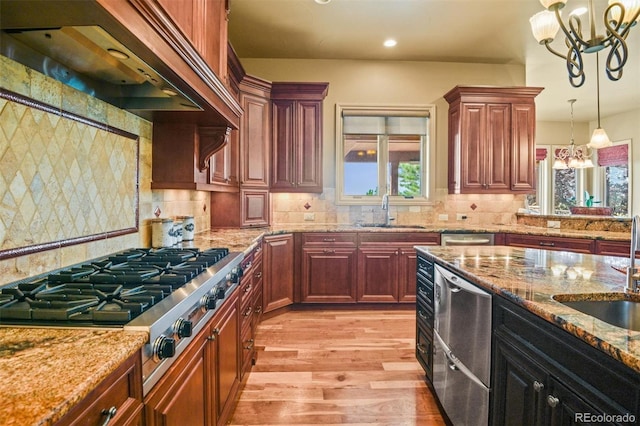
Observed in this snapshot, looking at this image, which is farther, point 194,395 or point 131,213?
point 131,213

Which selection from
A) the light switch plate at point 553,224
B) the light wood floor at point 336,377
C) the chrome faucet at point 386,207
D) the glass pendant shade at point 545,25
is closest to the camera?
the light wood floor at point 336,377

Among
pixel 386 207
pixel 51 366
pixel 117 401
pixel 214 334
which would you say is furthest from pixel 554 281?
pixel 386 207

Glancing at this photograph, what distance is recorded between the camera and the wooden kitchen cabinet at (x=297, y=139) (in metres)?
3.88

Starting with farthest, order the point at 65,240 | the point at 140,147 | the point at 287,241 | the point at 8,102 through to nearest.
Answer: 1. the point at 287,241
2. the point at 140,147
3. the point at 65,240
4. the point at 8,102

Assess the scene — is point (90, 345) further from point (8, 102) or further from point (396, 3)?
point (396, 3)

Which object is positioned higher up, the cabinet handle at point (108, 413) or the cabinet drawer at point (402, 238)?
the cabinet drawer at point (402, 238)

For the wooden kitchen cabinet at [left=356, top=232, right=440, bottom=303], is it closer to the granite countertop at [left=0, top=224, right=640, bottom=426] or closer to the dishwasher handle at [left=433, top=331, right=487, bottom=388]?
the dishwasher handle at [left=433, top=331, right=487, bottom=388]

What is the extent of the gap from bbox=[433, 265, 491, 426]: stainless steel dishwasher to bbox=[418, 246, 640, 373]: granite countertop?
9 centimetres

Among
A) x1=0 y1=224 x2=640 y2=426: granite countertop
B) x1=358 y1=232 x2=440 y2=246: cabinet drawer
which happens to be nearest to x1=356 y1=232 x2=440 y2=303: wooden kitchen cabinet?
x1=358 y1=232 x2=440 y2=246: cabinet drawer

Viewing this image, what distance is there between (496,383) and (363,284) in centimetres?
236

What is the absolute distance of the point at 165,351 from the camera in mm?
944

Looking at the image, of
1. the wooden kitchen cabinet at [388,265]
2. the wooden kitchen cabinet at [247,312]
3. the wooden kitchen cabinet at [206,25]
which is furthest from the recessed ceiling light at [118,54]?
the wooden kitchen cabinet at [388,265]

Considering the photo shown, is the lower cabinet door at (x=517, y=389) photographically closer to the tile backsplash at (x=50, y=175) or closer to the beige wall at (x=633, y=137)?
the tile backsplash at (x=50, y=175)

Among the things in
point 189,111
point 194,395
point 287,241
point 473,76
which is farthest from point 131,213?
point 473,76
